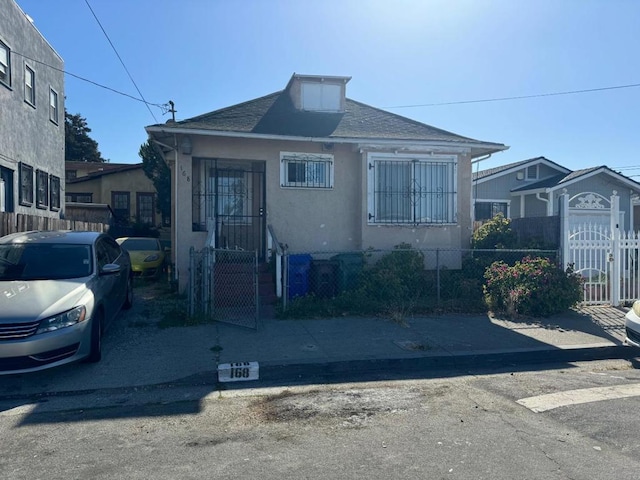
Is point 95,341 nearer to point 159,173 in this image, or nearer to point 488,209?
point 159,173

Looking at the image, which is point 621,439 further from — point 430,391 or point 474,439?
point 430,391

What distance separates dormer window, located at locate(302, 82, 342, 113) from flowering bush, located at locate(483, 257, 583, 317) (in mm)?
5760

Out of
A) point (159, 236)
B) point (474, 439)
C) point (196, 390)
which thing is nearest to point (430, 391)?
point (474, 439)

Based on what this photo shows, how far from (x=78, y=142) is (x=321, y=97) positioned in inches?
1473

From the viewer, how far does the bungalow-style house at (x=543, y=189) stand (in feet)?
64.6

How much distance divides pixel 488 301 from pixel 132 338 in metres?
6.35

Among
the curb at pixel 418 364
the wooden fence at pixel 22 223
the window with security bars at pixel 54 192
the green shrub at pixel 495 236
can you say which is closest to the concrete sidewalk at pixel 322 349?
the curb at pixel 418 364

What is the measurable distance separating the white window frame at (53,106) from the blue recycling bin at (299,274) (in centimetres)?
1157

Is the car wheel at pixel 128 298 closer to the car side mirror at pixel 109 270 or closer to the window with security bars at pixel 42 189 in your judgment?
the car side mirror at pixel 109 270

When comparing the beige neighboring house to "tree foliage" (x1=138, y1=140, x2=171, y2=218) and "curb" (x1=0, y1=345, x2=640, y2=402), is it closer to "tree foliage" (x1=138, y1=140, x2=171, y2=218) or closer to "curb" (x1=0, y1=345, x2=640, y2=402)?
"tree foliage" (x1=138, y1=140, x2=171, y2=218)

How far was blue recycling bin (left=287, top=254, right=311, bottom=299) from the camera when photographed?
956 cm

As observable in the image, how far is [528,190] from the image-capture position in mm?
20641

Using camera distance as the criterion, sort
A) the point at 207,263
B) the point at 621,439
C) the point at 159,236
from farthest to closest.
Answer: the point at 159,236 < the point at 207,263 < the point at 621,439

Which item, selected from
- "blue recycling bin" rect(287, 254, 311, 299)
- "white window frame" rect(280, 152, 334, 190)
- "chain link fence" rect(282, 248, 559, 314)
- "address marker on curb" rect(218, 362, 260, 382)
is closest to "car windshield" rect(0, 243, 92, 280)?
"address marker on curb" rect(218, 362, 260, 382)
